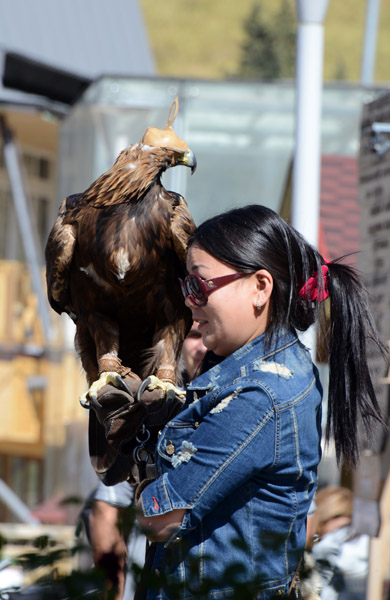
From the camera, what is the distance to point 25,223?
967 cm

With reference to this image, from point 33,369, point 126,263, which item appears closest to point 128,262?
point 126,263

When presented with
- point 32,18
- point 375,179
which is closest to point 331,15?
point 32,18

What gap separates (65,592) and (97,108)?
5.95 metres

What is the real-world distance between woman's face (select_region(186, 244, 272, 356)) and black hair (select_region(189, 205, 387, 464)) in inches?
0.7

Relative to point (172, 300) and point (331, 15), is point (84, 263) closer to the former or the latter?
point (172, 300)

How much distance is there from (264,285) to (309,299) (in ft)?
0.38

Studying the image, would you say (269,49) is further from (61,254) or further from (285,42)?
(61,254)

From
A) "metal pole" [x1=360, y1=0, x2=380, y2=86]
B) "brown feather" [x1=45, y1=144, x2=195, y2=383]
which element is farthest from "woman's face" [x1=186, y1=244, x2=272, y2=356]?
"metal pole" [x1=360, y1=0, x2=380, y2=86]

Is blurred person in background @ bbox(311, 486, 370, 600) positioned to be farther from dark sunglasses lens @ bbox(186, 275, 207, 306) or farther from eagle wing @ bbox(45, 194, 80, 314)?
dark sunglasses lens @ bbox(186, 275, 207, 306)

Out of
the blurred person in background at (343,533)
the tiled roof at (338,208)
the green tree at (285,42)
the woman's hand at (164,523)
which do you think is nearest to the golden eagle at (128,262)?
the woman's hand at (164,523)

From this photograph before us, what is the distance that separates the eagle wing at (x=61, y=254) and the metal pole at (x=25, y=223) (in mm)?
7606

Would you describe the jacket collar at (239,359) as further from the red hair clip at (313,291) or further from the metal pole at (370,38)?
the metal pole at (370,38)

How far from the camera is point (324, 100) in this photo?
6.70 metres

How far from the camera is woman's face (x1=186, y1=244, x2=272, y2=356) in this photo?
1.67 meters
